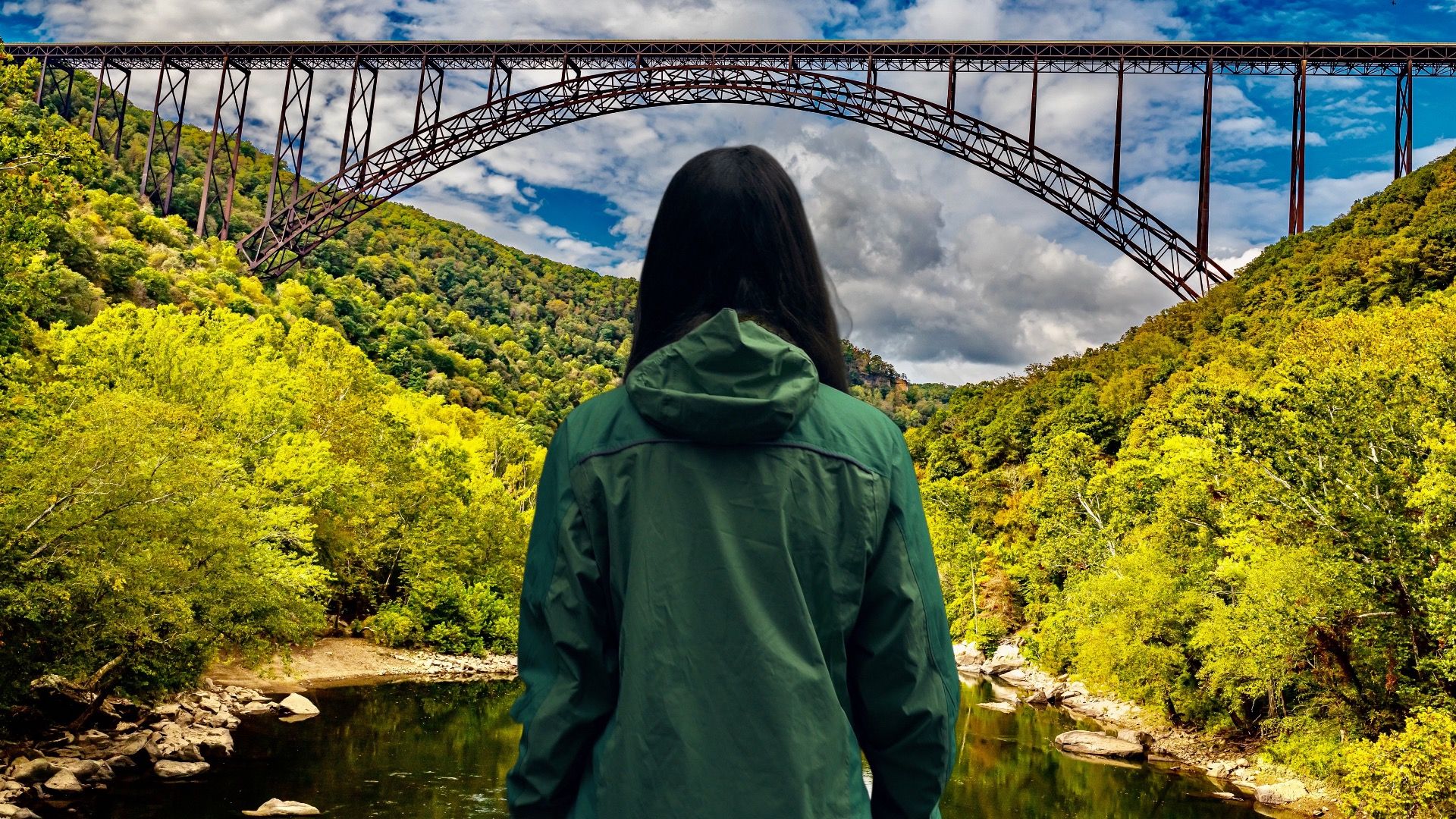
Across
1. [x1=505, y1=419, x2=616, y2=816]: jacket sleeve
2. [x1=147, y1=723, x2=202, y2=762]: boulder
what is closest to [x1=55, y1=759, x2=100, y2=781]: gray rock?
[x1=147, y1=723, x2=202, y2=762]: boulder

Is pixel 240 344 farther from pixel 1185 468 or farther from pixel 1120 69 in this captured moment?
pixel 1120 69

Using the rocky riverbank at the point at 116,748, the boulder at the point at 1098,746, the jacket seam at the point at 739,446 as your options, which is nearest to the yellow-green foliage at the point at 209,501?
the rocky riverbank at the point at 116,748

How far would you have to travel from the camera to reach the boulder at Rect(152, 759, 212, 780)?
53.7 ft

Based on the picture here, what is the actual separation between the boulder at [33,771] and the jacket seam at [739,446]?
54.9 ft

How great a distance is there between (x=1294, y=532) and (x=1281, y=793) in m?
4.71

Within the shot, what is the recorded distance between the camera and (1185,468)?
2420 cm

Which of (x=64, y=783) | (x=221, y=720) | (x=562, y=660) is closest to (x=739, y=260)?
(x=562, y=660)

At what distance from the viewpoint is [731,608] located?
6.09ft

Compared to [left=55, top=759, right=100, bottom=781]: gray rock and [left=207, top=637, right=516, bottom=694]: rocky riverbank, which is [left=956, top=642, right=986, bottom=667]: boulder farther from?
[left=55, top=759, right=100, bottom=781]: gray rock

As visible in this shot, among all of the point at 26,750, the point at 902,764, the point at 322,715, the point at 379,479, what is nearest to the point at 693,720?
the point at 902,764

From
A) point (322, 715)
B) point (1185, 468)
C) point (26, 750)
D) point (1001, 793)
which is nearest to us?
point (26, 750)

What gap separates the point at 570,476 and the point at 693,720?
1.64 ft

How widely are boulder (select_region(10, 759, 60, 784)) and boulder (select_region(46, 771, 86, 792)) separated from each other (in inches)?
3.9

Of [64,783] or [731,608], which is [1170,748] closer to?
[64,783]
